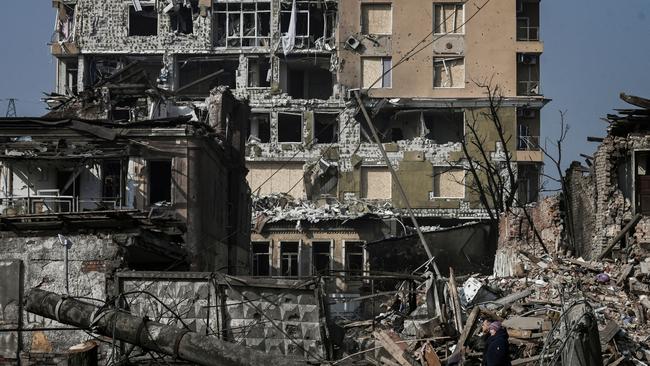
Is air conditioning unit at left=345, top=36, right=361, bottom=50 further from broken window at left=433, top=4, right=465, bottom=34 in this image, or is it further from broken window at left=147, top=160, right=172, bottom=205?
broken window at left=147, top=160, right=172, bottom=205

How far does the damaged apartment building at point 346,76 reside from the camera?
60.1 meters

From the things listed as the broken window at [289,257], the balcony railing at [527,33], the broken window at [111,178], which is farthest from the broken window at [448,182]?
the broken window at [111,178]

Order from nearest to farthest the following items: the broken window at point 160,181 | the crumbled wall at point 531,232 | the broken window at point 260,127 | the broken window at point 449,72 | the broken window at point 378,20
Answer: the crumbled wall at point 531,232 → the broken window at point 160,181 → the broken window at point 260,127 → the broken window at point 449,72 → the broken window at point 378,20

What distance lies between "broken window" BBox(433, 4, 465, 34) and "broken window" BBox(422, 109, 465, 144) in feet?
15.9

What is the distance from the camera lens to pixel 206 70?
64.7 metres

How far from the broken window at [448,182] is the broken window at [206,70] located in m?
13.1

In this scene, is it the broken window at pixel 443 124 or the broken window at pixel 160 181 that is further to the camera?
the broken window at pixel 443 124

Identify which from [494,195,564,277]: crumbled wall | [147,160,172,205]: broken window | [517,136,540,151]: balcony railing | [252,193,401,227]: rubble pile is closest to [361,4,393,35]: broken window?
[517,136,540,151]: balcony railing

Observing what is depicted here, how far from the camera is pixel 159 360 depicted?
1867 cm

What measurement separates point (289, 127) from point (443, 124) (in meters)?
8.70

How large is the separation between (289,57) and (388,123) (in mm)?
6886

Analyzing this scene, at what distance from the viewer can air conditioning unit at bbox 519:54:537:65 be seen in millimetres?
62594

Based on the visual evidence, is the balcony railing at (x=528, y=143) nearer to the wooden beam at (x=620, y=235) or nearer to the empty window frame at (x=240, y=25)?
the empty window frame at (x=240, y=25)

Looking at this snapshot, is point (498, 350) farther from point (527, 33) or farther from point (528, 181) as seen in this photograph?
point (527, 33)
